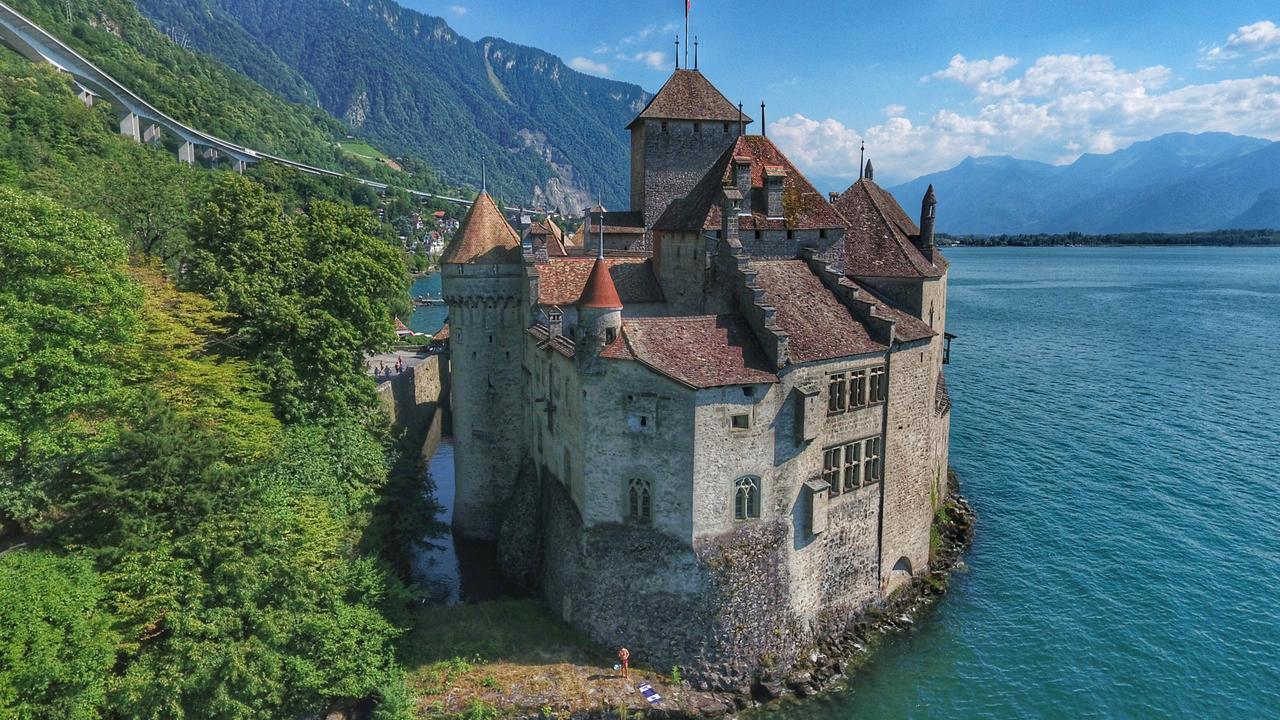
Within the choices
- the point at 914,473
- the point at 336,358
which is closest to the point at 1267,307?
the point at 914,473

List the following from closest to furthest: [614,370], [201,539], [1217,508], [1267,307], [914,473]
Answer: [201,539], [614,370], [914,473], [1217,508], [1267,307]

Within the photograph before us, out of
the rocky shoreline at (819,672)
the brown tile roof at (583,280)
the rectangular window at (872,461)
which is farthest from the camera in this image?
the brown tile roof at (583,280)

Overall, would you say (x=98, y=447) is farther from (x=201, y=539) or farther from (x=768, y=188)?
(x=768, y=188)

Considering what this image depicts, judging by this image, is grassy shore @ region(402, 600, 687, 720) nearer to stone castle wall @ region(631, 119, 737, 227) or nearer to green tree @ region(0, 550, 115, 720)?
green tree @ region(0, 550, 115, 720)

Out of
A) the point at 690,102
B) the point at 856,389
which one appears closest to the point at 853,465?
the point at 856,389

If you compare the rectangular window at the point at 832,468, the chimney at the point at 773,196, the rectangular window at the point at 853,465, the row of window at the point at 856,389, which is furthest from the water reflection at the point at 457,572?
the chimney at the point at 773,196

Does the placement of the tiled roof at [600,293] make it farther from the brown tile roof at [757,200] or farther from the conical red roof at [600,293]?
the brown tile roof at [757,200]
